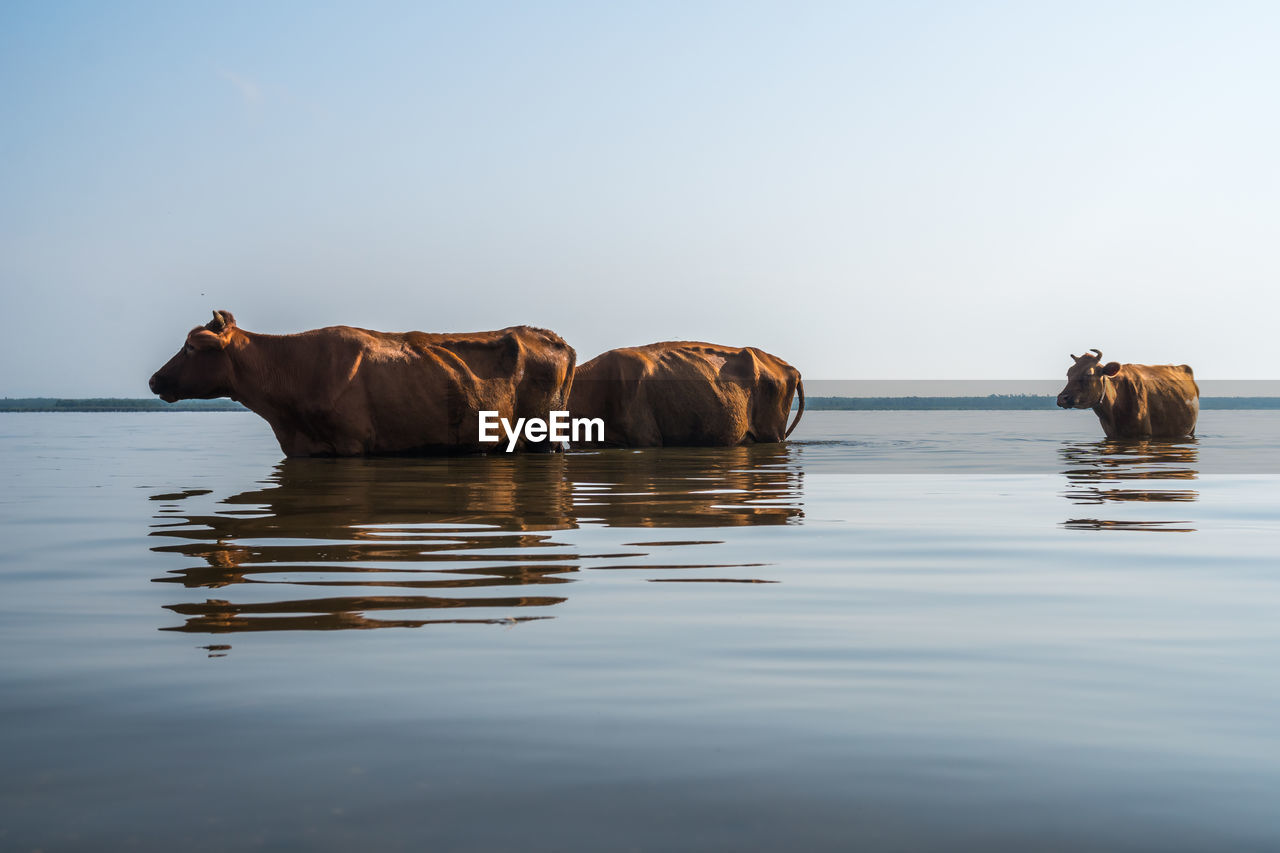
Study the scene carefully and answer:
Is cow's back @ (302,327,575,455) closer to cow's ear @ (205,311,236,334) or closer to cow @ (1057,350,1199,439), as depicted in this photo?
cow's ear @ (205,311,236,334)

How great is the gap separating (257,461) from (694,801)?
15148 millimetres

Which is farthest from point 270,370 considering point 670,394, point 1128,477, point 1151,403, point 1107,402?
point 1151,403

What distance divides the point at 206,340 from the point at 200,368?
44cm

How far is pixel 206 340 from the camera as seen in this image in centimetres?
1587

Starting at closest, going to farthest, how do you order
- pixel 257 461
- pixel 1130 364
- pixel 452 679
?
pixel 452 679 → pixel 257 461 → pixel 1130 364

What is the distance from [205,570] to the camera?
18.3 ft

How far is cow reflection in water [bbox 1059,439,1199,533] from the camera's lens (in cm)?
797

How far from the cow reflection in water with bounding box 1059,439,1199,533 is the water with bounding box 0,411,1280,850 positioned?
34 centimetres

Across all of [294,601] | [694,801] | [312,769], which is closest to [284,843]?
[312,769]

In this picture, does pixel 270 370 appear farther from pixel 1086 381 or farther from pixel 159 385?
pixel 1086 381

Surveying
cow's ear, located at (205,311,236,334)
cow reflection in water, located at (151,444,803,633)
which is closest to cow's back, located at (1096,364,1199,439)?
cow reflection in water, located at (151,444,803,633)

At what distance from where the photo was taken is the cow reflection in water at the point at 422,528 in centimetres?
454

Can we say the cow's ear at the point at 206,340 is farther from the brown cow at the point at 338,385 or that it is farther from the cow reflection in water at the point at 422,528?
the cow reflection in water at the point at 422,528

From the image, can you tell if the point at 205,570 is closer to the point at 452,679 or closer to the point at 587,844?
the point at 452,679
